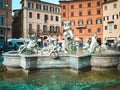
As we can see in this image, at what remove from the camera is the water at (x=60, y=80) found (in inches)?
372

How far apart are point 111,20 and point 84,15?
9.00m

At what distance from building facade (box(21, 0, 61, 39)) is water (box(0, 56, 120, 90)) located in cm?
4088

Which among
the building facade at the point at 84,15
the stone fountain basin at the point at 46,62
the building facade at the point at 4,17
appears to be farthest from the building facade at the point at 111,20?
the stone fountain basin at the point at 46,62

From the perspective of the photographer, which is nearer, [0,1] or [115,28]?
[0,1]

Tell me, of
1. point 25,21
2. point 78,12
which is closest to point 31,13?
point 25,21

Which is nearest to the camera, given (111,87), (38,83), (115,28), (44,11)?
(111,87)

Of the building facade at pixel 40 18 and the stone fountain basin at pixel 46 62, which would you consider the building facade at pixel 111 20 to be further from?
the stone fountain basin at pixel 46 62

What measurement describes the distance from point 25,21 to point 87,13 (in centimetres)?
1660

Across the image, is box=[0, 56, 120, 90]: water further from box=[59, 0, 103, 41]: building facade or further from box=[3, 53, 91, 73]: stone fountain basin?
box=[59, 0, 103, 41]: building facade

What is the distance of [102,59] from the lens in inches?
508

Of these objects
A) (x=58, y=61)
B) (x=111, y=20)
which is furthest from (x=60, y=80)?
(x=111, y=20)

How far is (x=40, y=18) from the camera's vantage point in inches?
2190

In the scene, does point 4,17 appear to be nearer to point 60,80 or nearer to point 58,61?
point 58,61

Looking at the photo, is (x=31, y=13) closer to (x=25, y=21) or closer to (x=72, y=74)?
(x=25, y=21)
